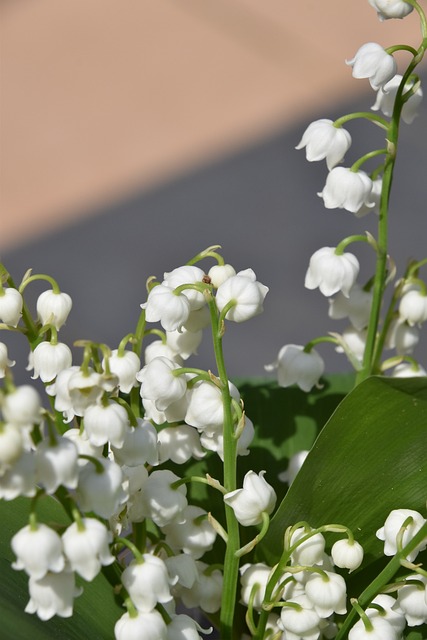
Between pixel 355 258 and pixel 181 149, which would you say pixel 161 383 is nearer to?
pixel 355 258

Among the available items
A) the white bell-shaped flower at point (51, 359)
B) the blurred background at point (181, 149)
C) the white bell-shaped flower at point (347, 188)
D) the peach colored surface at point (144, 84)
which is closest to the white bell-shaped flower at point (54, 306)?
the white bell-shaped flower at point (51, 359)

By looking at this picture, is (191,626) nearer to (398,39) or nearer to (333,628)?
(333,628)

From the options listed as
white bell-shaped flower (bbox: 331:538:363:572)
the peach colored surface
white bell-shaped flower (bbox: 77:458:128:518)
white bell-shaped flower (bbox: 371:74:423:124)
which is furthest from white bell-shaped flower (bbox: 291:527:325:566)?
the peach colored surface

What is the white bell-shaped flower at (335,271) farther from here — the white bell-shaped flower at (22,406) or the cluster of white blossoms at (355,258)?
the white bell-shaped flower at (22,406)

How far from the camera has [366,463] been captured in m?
0.43

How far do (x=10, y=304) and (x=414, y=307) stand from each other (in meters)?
0.21

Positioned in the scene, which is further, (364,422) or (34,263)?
(34,263)

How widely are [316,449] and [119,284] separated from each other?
1287 millimetres

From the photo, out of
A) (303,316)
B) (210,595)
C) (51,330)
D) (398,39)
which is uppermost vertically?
(51,330)

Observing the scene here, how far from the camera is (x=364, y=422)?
0.42 meters

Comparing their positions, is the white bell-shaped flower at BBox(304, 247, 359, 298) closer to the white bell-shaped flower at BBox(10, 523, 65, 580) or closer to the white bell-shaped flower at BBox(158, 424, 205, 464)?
the white bell-shaped flower at BBox(158, 424, 205, 464)

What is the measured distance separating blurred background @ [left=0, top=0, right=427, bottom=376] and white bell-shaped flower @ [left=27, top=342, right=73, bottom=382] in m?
1.14

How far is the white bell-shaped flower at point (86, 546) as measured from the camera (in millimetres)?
308

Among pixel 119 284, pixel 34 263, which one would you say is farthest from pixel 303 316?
pixel 34 263
